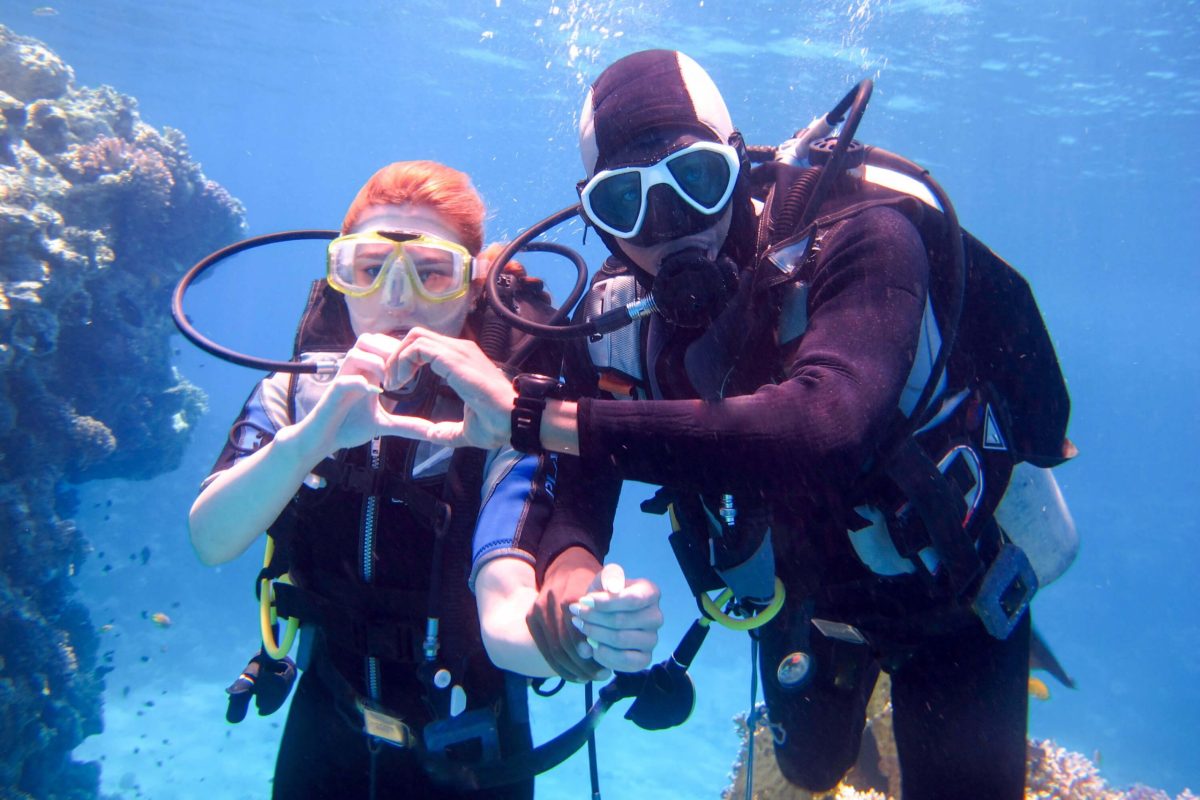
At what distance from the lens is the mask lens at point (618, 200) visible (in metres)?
2.62

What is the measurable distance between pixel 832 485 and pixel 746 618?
134 centimetres

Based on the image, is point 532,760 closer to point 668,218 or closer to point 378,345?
point 378,345

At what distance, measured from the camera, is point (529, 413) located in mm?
2066

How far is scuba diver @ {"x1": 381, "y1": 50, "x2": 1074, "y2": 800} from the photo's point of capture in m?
1.97

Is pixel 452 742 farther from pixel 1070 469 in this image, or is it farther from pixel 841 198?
pixel 1070 469

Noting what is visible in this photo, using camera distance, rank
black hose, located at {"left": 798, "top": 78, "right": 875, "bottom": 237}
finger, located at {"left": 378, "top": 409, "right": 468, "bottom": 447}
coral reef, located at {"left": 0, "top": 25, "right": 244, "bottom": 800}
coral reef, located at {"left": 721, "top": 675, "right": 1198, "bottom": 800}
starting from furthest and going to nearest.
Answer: coral reef, located at {"left": 0, "top": 25, "right": 244, "bottom": 800} < coral reef, located at {"left": 721, "top": 675, "right": 1198, "bottom": 800} < black hose, located at {"left": 798, "top": 78, "right": 875, "bottom": 237} < finger, located at {"left": 378, "top": 409, "right": 468, "bottom": 447}

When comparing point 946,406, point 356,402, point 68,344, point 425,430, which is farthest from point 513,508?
point 68,344

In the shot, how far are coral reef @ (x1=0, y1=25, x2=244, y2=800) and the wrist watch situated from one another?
9219mm

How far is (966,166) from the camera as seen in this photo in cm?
3272

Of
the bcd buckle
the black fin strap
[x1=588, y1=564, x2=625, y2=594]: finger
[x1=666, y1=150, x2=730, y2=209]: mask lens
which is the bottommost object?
the black fin strap

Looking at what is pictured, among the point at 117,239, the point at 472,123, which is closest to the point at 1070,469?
the point at 472,123

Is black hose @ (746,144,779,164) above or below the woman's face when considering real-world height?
above

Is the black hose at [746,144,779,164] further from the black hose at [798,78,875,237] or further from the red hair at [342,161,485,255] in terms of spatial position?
the red hair at [342,161,485,255]

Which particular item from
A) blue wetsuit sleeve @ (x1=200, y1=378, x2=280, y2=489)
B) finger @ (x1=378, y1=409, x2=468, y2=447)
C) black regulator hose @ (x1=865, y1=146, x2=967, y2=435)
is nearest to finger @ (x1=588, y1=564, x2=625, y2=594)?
finger @ (x1=378, y1=409, x2=468, y2=447)
